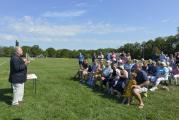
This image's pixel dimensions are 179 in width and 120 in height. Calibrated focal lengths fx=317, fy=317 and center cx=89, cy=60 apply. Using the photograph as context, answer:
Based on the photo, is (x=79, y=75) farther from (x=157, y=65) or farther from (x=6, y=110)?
(x=6, y=110)

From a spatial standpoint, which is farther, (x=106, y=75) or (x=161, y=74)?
(x=161, y=74)

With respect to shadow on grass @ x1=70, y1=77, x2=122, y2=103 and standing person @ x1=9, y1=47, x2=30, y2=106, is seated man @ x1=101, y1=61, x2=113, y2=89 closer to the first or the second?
shadow on grass @ x1=70, y1=77, x2=122, y2=103

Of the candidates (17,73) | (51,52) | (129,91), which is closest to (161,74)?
(129,91)

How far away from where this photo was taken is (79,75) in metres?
18.8

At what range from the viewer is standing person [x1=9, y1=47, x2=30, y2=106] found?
1052cm

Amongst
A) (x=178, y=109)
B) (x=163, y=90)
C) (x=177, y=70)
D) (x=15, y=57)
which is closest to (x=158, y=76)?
(x=163, y=90)

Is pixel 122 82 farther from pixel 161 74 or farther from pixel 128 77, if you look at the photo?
pixel 161 74

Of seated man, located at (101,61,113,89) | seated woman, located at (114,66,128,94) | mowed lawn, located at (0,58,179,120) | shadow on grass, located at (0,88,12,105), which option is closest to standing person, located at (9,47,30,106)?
mowed lawn, located at (0,58,179,120)

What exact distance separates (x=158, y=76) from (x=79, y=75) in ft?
18.8

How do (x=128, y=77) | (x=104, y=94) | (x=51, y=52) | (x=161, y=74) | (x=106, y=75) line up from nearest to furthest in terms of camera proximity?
(x=128, y=77) → (x=104, y=94) → (x=106, y=75) → (x=161, y=74) → (x=51, y=52)

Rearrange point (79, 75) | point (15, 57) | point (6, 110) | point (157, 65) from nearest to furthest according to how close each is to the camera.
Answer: point (6, 110), point (15, 57), point (157, 65), point (79, 75)

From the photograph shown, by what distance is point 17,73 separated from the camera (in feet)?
34.9

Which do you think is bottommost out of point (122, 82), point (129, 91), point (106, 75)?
point (129, 91)

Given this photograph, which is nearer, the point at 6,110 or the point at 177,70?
the point at 6,110
